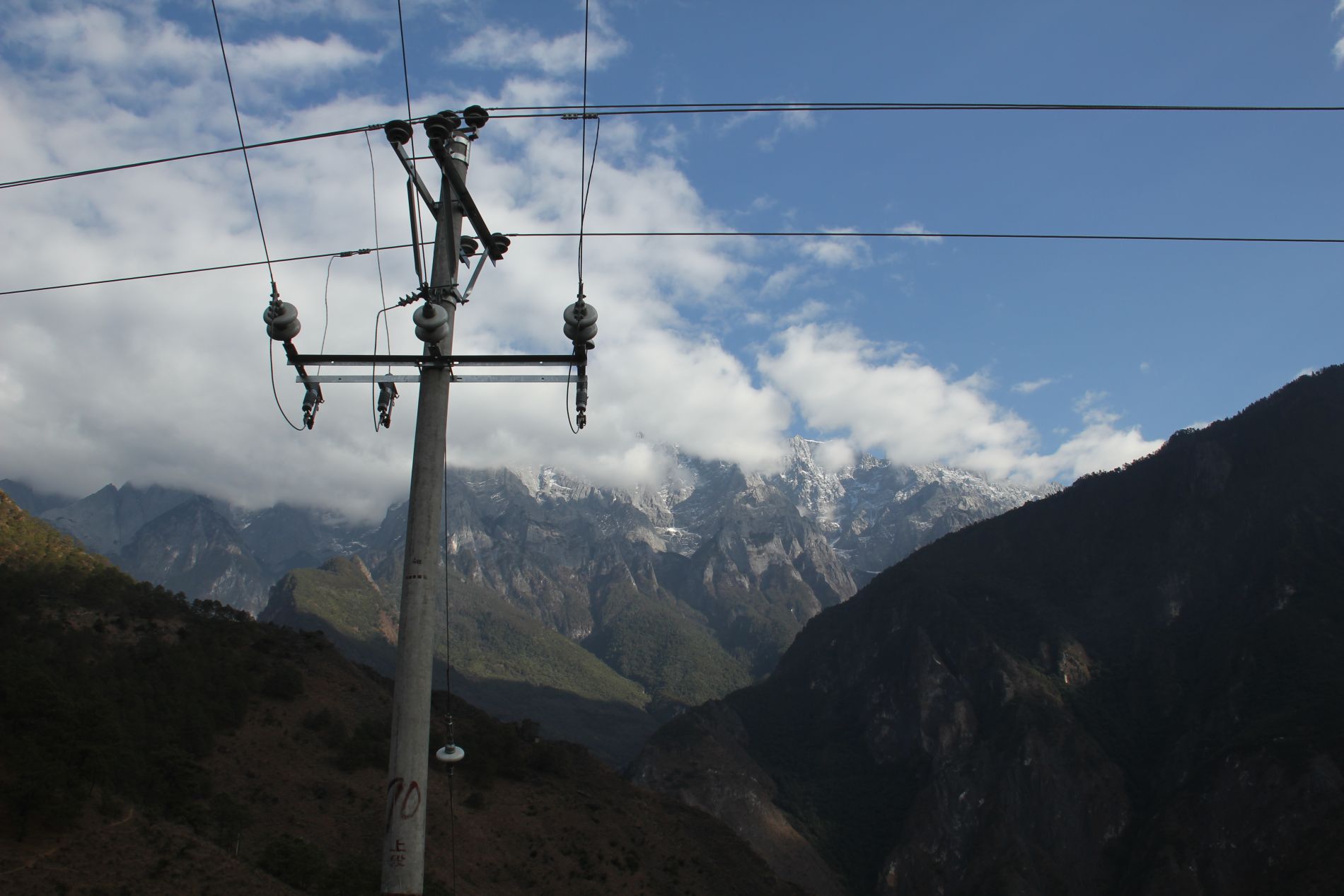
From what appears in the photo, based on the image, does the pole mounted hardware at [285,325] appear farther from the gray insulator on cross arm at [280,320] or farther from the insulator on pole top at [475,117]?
the insulator on pole top at [475,117]

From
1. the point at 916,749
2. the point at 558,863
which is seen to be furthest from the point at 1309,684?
the point at 558,863

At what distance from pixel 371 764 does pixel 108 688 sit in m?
19.4

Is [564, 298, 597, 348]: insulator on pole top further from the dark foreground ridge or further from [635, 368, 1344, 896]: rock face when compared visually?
[635, 368, 1344, 896]: rock face

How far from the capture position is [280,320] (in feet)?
38.2

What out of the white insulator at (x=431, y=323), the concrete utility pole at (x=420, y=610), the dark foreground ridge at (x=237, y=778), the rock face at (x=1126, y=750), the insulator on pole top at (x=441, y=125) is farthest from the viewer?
the rock face at (x=1126, y=750)

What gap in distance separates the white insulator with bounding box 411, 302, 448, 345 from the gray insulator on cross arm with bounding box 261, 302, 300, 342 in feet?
5.93

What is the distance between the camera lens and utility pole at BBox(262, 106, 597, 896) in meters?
9.78

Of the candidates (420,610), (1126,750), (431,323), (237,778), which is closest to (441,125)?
(431,323)

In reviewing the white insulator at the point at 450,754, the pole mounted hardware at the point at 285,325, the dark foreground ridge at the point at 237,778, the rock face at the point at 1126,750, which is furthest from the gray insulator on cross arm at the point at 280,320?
the rock face at the point at 1126,750

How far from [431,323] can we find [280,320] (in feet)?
7.34

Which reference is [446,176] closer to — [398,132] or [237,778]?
[398,132]

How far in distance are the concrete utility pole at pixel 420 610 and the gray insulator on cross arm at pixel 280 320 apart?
1911mm

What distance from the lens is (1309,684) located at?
14438 cm

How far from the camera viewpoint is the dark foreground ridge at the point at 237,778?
38969 millimetres
